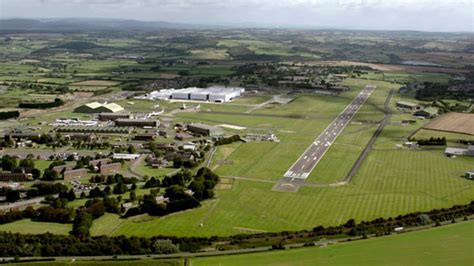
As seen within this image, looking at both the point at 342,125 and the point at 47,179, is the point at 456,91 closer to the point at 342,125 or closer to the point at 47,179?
the point at 342,125

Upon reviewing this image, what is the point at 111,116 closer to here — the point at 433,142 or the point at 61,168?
the point at 61,168

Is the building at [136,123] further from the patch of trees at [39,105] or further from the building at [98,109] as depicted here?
the patch of trees at [39,105]

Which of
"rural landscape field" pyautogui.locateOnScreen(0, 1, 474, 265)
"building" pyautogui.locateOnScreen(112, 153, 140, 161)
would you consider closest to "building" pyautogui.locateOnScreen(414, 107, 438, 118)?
"rural landscape field" pyautogui.locateOnScreen(0, 1, 474, 265)

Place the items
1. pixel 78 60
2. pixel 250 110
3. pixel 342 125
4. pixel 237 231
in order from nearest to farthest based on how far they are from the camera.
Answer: pixel 237 231 → pixel 342 125 → pixel 250 110 → pixel 78 60

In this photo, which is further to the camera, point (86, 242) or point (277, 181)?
point (277, 181)

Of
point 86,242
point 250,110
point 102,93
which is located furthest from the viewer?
point 102,93

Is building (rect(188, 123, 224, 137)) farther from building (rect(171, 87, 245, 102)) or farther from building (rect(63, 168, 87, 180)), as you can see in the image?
building (rect(171, 87, 245, 102))

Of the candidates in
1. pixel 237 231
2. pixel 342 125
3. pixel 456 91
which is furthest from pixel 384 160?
pixel 456 91
